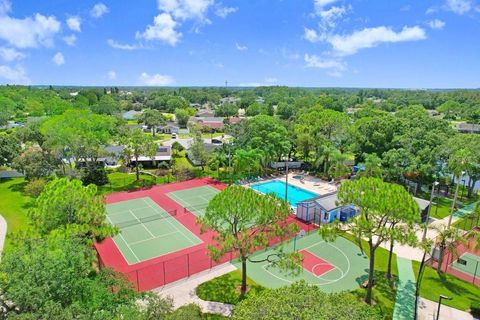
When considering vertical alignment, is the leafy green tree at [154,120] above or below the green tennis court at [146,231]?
above

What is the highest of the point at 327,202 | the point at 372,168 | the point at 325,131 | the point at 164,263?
the point at 325,131

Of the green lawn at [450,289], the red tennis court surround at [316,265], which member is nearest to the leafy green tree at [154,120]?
the red tennis court surround at [316,265]

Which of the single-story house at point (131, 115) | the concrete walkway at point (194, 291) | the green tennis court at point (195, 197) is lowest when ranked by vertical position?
the concrete walkway at point (194, 291)

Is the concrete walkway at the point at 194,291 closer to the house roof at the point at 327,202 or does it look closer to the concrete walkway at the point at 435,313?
the concrete walkway at the point at 435,313

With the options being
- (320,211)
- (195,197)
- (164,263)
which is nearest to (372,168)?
(320,211)

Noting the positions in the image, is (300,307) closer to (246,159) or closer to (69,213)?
(69,213)

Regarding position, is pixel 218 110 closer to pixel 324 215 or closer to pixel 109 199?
pixel 109 199

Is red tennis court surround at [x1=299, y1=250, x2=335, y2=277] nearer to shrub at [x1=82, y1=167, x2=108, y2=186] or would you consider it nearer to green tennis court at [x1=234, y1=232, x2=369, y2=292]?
green tennis court at [x1=234, y1=232, x2=369, y2=292]
